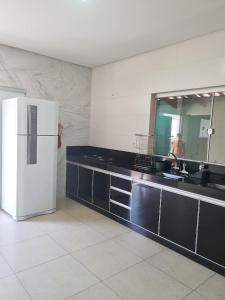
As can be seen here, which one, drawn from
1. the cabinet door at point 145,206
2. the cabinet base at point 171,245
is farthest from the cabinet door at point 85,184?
the cabinet door at point 145,206

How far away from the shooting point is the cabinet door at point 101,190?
349cm

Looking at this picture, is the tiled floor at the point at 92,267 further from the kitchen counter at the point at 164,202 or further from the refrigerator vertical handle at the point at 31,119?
the refrigerator vertical handle at the point at 31,119

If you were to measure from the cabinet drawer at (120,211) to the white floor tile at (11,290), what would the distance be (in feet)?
5.04

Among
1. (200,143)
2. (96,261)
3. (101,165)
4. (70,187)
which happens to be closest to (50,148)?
(101,165)

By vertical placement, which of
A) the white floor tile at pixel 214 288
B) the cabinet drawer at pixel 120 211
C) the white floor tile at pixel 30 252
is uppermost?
the cabinet drawer at pixel 120 211

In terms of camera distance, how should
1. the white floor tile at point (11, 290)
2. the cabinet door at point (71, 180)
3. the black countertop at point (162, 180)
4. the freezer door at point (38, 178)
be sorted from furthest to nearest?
the cabinet door at point (71, 180), the freezer door at point (38, 178), the black countertop at point (162, 180), the white floor tile at point (11, 290)

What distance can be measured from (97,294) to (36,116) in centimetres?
229

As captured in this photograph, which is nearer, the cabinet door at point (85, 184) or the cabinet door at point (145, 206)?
the cabinet door at point (145, 206)

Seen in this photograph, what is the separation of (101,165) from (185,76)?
1.69 m

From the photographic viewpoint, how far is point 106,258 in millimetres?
2449

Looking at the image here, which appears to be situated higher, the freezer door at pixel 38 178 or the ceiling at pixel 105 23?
the ceiling at pixel 105 23

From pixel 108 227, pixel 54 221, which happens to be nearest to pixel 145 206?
pixel 108 227

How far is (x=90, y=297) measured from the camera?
1872 mm

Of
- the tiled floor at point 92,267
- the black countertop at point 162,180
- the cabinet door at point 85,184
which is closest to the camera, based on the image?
the tiled floor at point 92,267
